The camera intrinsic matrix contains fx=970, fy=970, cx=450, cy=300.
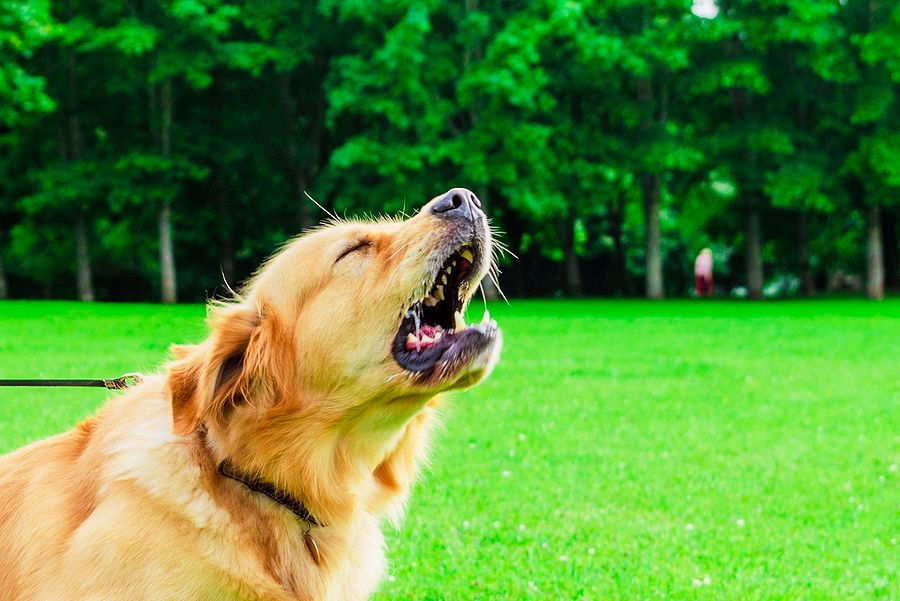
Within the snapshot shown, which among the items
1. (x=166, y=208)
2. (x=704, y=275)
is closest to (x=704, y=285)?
(x=704, y=275)

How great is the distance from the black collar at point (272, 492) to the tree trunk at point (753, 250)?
28.1 m

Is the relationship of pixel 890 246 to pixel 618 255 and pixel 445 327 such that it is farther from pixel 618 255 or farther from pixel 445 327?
pixel 445 327

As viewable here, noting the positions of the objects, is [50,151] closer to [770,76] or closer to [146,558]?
[770,76]

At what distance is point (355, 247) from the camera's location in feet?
11.7

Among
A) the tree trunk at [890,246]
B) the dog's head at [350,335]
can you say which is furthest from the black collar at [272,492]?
the tree trunk at [890,246]

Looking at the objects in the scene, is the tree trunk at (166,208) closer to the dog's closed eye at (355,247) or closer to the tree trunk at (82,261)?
the tree trunk at (82,261)

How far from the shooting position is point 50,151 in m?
31.2

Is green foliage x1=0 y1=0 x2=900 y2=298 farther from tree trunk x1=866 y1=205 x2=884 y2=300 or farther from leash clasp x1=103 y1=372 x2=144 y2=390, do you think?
leash clasp x1=103 y1=372 x2=144 y2=390

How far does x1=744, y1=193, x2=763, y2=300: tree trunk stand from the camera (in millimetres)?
30312

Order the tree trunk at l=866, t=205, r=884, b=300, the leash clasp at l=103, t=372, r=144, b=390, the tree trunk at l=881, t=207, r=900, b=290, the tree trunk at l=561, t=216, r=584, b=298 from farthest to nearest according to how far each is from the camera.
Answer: the tree trunk at l=881, t=207, r=900, b=290, the tree trunk at l=561, t=216, r=584, b=298, the tree trunk at l=866, t=205, r=884, b=300, the leash clasp at l=103, t=372, r=144, b=390

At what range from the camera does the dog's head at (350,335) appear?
3.29 meters

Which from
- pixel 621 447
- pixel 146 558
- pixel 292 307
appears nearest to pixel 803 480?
pixel 621 447

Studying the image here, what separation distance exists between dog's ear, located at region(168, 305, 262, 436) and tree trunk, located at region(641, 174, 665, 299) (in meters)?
27.0

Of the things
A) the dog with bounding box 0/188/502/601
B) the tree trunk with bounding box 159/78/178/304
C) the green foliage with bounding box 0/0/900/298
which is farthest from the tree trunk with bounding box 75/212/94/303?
the dog with bounding box 0/188/502/601
